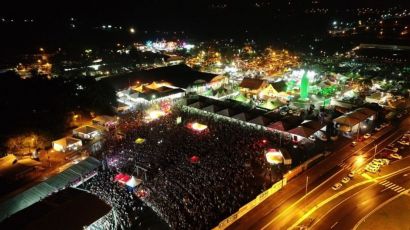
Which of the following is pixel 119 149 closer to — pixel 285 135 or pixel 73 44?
pixel 285 135

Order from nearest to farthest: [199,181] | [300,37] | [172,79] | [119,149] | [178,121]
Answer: [199,181] → [119,149] → [178,121] → [172,79] → [300,37]

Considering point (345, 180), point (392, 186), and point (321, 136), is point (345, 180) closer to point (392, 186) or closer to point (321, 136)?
point (392, 186)

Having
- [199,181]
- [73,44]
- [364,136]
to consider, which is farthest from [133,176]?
[73,44]

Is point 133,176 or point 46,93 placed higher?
point 46,93

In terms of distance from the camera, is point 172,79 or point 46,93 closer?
point 46,93

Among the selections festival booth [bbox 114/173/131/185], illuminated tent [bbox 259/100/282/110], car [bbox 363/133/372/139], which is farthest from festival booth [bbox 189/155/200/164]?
car [bbox 363/133/372/139]

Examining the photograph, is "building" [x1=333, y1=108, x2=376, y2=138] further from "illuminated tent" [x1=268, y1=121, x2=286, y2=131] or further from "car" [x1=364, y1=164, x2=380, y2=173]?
"car" [x1=364, y1=164, x2=380, y2=173]

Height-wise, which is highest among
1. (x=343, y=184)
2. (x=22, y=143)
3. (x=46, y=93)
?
(x=46, y=93)

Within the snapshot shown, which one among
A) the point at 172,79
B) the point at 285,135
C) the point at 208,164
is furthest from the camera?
the point at 172,79

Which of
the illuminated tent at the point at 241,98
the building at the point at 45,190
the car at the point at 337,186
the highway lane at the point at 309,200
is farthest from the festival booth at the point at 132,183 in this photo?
the illuminated tent at the point at 241,98
